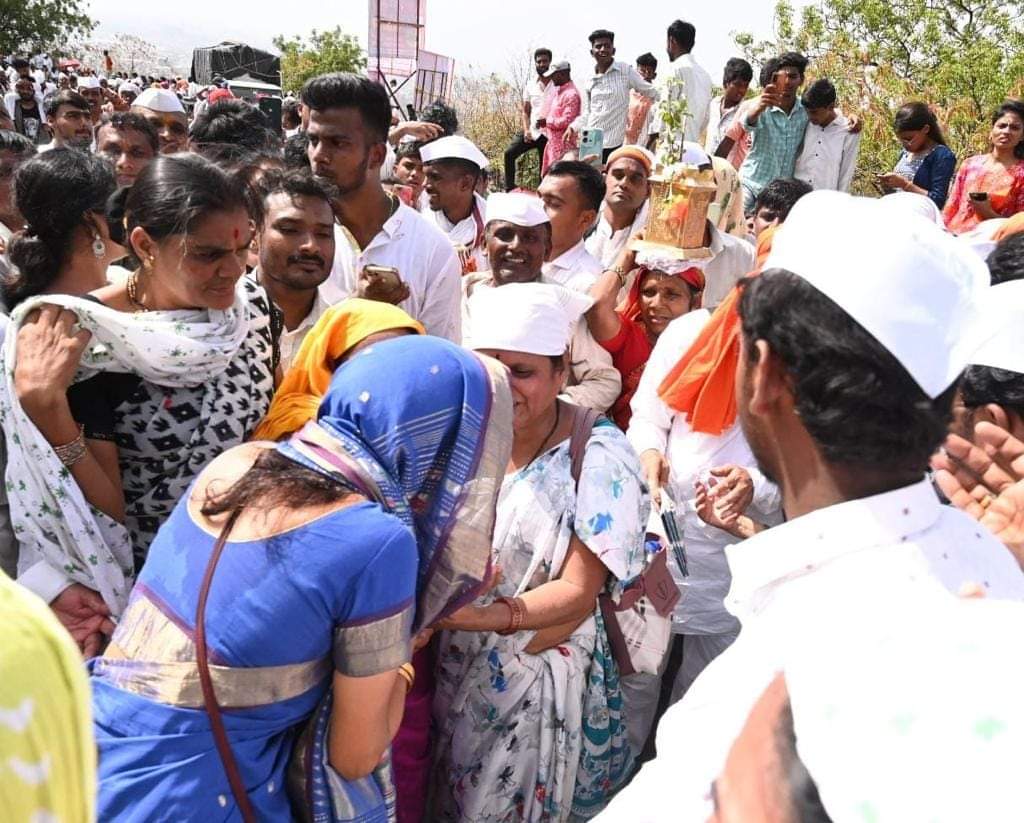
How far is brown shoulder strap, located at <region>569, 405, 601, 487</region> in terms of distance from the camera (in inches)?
90.5

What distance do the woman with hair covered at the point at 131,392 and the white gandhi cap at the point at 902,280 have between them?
4.70 ft

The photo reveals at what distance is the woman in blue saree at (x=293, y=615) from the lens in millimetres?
1445

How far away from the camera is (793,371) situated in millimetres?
1181

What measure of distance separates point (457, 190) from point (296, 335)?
8.34 feet

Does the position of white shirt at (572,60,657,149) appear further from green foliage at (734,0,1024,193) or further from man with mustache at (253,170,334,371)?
man with mustache at (253,170,334,371)

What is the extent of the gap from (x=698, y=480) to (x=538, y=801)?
107cm

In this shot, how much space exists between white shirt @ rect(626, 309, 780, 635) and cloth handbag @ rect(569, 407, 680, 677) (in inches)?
A: 16.9

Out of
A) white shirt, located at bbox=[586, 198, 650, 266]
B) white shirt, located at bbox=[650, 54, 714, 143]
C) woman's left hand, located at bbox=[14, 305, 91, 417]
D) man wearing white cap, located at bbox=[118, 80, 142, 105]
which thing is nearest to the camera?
woman's left hand, located at bbox=[14, 305, 91, 417]

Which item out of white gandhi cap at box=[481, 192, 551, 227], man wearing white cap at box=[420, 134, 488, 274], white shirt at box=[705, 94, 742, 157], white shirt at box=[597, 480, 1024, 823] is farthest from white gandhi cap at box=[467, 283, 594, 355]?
white shirt at box=[705, 94, 742, 157]

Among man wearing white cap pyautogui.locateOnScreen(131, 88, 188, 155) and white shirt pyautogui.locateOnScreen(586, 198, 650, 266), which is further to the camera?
man wearing white cap pyautogui.locateOnScreen(131, 88, 188, 155)

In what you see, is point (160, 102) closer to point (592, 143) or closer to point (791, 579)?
point (592, 143)

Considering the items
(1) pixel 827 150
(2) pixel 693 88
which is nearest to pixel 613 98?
(2) pixel 693 88

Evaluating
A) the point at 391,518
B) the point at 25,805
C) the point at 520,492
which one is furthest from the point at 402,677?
the point at 25,805

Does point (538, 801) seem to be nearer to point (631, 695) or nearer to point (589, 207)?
point (631, 695)
